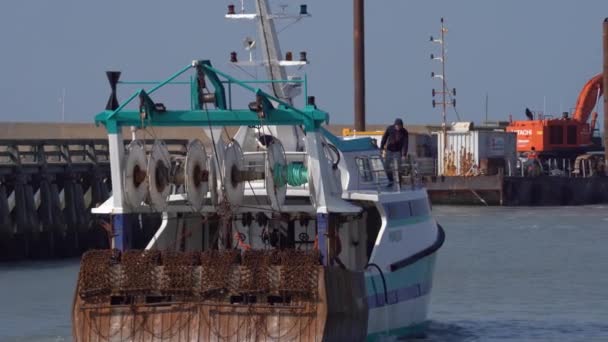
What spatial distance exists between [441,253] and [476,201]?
71.3 ft

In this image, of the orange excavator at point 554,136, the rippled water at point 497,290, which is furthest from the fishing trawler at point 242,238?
the orange excavator at point 554,136

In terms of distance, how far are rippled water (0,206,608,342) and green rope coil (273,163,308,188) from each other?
4.77 m

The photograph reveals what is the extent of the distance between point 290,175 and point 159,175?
1.63 metres

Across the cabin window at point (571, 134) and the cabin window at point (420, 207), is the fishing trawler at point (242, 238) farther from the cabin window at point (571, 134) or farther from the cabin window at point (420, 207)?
the cabin window at point (571, 134)

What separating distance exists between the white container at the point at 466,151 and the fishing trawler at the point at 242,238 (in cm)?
4197

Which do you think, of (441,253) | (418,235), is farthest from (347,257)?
(441,253)

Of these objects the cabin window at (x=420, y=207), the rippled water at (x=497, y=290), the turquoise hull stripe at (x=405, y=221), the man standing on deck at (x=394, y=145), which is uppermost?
the man standing on deck at (x=394, y=145)

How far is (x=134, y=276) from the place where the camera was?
730 inches

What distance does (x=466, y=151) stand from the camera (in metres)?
63.8

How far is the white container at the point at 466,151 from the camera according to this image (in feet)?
209

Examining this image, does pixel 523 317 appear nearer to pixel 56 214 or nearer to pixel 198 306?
pixel 198 306

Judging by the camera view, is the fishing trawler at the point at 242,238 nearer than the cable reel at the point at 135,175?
Yes

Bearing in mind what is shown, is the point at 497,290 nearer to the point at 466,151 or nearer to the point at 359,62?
the point at 359,62

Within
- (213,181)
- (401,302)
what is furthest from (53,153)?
(213,181)
